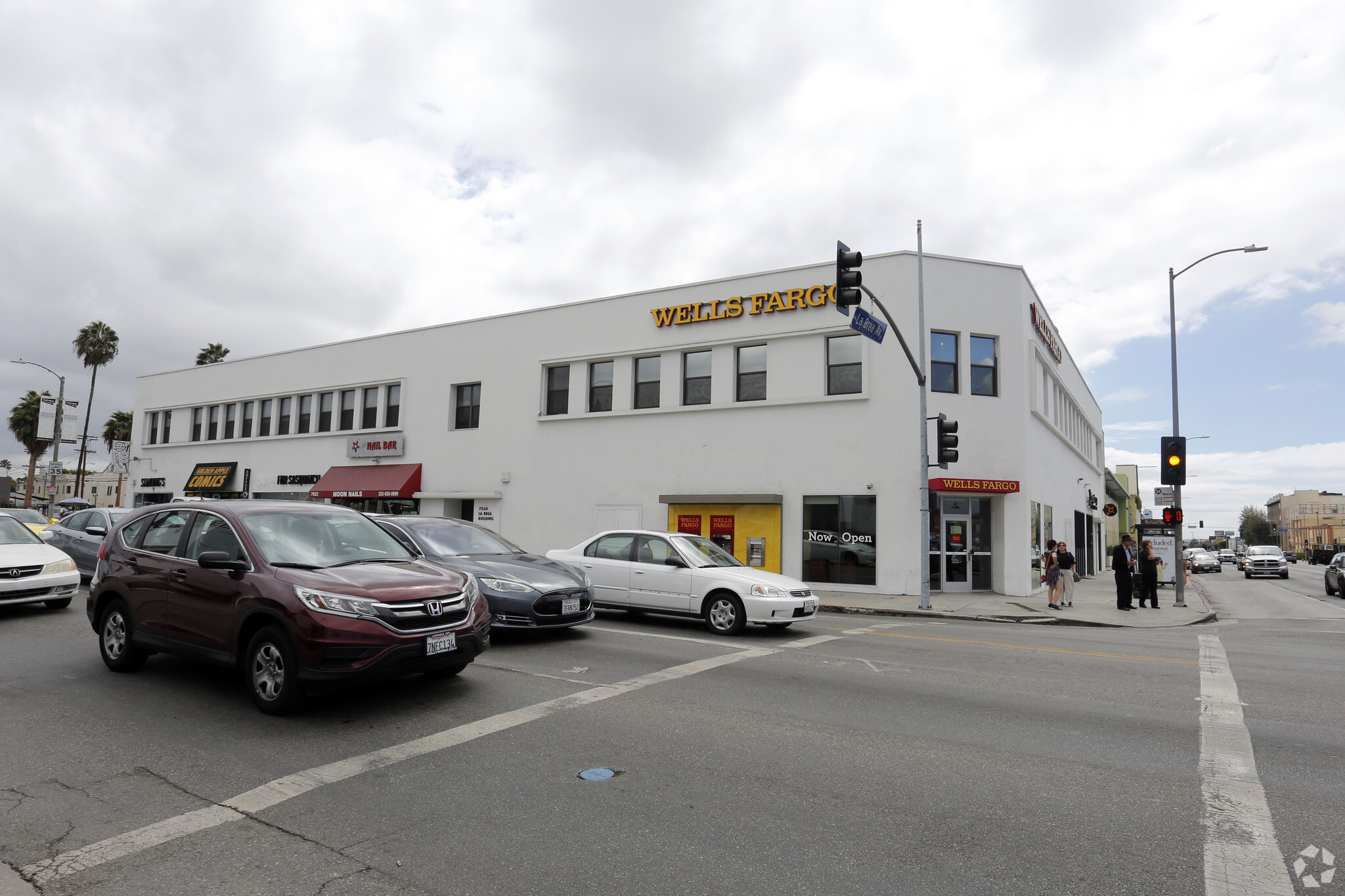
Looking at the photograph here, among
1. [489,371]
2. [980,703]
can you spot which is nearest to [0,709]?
[980,703]

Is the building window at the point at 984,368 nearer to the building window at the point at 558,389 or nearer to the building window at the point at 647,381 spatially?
the building window at the point at 647,381

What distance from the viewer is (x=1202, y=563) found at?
4844cm

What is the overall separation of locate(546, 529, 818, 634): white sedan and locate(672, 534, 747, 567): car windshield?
0.5 inches

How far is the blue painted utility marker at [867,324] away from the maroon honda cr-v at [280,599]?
9.75 metres

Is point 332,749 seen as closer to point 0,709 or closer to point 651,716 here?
point 651,716

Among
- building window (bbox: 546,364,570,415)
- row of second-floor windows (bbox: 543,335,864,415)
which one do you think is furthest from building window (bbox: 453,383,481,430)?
row of second-floor windows (bbox: 543,335,864,415)

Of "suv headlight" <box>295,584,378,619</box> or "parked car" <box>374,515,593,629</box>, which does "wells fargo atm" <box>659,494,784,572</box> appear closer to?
"parked car" <box>374,515,593,629</box>

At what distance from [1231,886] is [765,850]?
2076 mm

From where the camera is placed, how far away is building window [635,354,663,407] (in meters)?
23.2

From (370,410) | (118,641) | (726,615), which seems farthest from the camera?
(370,410)

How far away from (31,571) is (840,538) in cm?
1594

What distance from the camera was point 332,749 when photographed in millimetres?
5371

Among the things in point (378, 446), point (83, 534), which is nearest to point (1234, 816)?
point (83, 534)

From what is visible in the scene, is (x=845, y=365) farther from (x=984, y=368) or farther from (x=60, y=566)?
(x=60, y=566)
